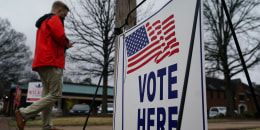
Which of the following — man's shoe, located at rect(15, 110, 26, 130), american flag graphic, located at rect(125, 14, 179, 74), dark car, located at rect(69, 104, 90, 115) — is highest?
american flag graphic, located at rect(125, 14, 179, 74)

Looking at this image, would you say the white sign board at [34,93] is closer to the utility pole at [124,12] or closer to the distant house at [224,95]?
the utility pole at [124,12]

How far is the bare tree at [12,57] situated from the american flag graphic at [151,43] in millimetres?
30292

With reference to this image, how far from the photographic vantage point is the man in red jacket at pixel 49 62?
253 centimetres

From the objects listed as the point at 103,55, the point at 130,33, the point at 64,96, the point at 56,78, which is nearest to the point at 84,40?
the point at 103,55

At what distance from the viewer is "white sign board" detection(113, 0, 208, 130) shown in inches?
47.8

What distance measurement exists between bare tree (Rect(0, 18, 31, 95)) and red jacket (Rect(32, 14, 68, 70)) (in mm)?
28905

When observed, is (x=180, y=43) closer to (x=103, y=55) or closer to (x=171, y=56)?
(x=171, y=56)

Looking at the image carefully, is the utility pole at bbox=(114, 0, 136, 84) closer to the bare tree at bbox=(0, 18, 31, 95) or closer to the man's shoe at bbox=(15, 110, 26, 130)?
the man's shoe at bbox=(15, 110, 26, 130)

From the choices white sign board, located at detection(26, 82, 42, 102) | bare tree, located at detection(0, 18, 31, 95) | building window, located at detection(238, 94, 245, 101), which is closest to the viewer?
white sign board, located at detection(26, 82, 42, 102)

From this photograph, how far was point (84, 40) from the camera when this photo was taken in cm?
1280

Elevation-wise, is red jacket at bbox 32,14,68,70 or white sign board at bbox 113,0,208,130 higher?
red jacket at bbox 32,14,68,70

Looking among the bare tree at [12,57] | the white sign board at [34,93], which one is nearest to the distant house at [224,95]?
the bare tree at [12,57]

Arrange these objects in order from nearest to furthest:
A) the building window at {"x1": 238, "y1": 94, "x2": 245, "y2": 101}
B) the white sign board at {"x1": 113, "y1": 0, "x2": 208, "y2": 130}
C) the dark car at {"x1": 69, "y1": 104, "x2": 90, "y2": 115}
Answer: the white sign board at {"x1": 113, "y1": 0, "x2": 208, "y2": 130} → the dark car at {"x1": 69, "y1": 104, "x2": 90, "y2": 115} → the building window at {"x1": 238, "y1": 94, "x2": 245, "y2": 101}

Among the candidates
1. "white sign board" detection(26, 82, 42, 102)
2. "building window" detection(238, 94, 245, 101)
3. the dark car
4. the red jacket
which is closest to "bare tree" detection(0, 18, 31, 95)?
the dark car
